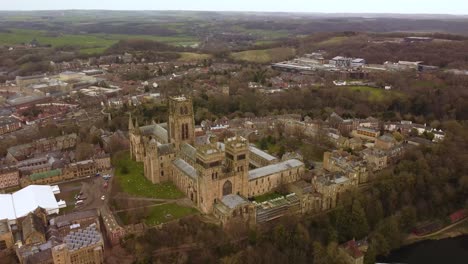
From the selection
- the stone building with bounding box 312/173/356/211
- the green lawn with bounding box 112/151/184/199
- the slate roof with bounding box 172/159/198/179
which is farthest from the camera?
the green lawn with bounding box 112/151/184/199

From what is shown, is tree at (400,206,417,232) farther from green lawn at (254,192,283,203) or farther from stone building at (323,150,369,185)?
green lawn at (254,192,283,203)

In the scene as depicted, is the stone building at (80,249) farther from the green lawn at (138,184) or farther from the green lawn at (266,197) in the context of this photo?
the green lawn at (266,197)

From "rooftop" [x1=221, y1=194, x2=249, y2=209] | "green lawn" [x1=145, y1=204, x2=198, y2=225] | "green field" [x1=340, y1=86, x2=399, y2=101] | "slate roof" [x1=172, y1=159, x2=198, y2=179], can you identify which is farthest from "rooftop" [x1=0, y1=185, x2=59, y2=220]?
"green field" [x1=340, y1=86, x2=399, y2=101]

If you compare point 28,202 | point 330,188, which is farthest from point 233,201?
point 28,202

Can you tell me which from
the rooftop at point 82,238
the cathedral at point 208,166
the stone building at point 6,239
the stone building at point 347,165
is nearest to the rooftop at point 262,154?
the cathedral at point 208,166

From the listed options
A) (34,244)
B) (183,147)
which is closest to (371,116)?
(183,147)

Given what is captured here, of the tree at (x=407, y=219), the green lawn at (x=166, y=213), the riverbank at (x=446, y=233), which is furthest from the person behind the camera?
the tree at (x=407, y=219)

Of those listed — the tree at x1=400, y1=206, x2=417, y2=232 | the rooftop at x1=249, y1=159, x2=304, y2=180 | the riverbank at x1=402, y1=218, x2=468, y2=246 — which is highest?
the rooftop at x1=249, y1=159, x2=304, y2=180
